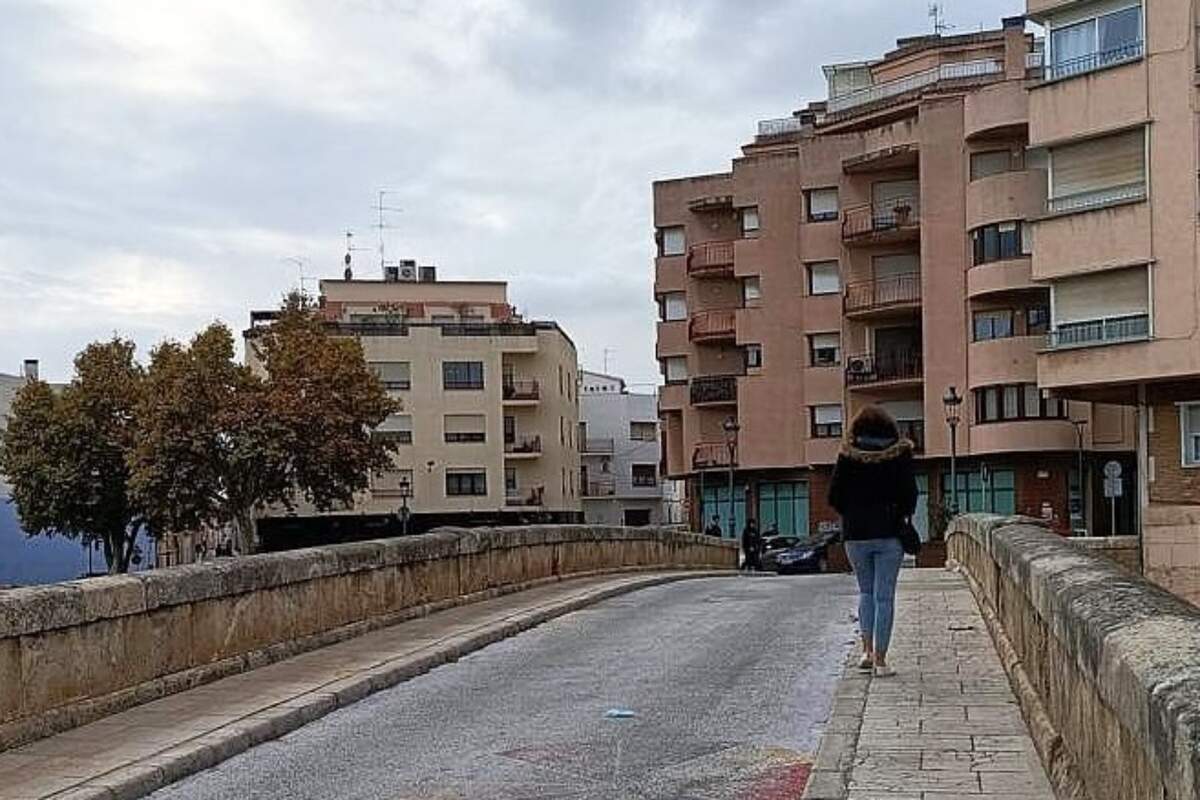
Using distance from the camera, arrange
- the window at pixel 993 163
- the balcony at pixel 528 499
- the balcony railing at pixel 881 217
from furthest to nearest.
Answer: the balcony at pixel 528 499 → the balcony railing at pixel 881 217 → the window at pixel 993 163

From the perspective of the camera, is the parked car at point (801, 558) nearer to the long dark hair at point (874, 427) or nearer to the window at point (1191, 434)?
the window at point (1191, 434)

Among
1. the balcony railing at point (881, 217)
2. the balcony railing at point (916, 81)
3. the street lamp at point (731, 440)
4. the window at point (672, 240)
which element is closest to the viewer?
the balcony railing at point (881, 217)

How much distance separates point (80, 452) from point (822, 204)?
29.2 m

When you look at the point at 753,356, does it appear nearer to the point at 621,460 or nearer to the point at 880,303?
the point at 880,303

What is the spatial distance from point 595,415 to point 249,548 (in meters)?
47.0

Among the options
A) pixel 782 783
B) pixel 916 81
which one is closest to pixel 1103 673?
pixel 782 783

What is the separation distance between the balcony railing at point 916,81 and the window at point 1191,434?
2200cm

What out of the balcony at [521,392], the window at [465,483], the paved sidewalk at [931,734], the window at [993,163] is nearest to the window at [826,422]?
the window at [993,163]

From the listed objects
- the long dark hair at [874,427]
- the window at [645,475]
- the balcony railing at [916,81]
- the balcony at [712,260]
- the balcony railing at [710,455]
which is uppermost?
the balcony railing at [916,81]

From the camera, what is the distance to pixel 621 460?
97.5 meters

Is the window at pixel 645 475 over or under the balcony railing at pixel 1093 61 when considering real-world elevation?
under

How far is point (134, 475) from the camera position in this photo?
54469 mm

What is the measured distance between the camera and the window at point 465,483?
7419cm

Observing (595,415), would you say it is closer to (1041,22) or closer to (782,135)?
(782,135)
